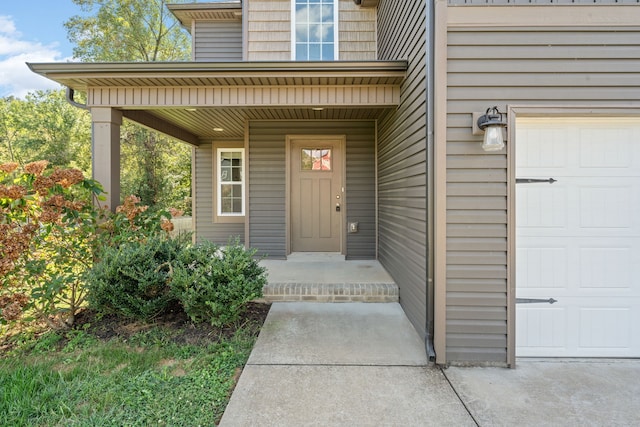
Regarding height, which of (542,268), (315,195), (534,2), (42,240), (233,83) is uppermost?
(534,2)

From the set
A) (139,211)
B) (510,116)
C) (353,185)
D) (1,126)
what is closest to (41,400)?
(139,211)

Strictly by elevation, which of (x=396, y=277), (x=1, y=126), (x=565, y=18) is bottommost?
(x=396, y=277)

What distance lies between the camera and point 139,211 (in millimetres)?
3547

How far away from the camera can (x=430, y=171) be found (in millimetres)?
2539

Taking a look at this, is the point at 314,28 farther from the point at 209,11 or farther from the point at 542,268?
the point at 542,268

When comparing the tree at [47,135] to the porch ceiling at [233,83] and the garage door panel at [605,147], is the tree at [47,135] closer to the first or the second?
the porch ceiling at [233,83]

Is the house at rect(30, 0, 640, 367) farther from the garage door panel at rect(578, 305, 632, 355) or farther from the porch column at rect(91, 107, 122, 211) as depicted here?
the porch column at rect(91, 107, 122, 211)

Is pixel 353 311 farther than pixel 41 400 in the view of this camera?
Yes

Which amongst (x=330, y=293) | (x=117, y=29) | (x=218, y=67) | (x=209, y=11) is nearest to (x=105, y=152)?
(x=218, y=67)

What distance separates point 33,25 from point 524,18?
2821 centimetres

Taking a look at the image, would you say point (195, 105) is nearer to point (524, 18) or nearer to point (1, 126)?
point (524, 18)

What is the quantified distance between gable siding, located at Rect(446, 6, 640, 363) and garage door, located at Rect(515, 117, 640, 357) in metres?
0.21

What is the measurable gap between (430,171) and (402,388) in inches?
64.6

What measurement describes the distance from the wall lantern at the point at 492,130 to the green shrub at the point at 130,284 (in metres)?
3.01
